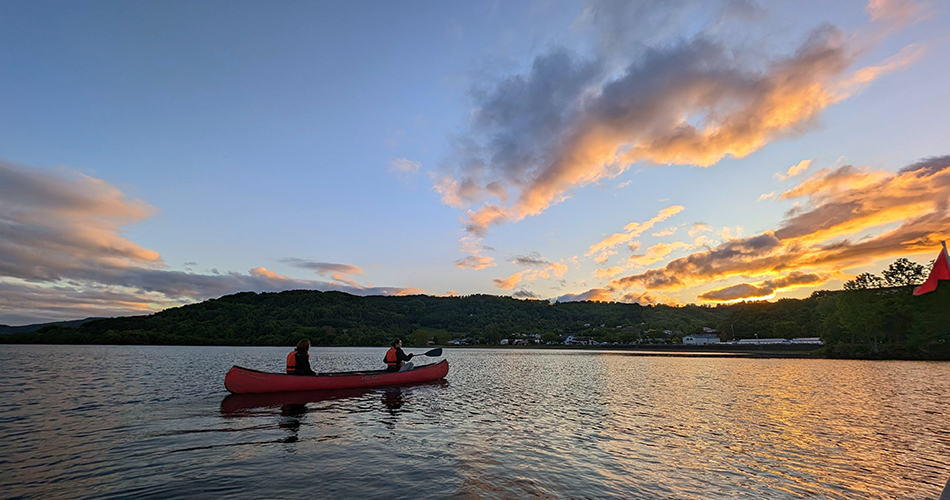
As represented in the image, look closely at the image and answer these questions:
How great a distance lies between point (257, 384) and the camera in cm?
2397

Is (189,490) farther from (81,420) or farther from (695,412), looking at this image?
(695,412)

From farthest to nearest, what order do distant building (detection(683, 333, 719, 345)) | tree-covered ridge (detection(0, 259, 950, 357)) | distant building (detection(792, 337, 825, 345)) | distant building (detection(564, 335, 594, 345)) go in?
distant building (detection(564, 335, 594, 345))
distant building (detection(683, 333, 719, 345))
distant building (detection(792, 337, 825, 345))
tree-covered ridge (detection(0, 259, 950, 357))

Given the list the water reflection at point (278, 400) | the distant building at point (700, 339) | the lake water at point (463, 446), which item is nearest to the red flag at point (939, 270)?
the lake water at point (463, 446)

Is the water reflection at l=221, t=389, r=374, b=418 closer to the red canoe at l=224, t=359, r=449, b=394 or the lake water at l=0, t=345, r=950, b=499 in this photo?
the lake water at l=0, t=345, r=950, b=499

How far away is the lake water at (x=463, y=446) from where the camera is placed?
9.72m

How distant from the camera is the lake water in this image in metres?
9.72

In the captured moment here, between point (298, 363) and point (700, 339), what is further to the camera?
point (700, 339)

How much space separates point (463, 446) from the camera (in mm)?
13680

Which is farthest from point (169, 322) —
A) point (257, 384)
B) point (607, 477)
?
point (607, 477)

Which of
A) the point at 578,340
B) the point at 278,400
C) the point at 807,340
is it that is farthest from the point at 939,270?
the point at 578,340

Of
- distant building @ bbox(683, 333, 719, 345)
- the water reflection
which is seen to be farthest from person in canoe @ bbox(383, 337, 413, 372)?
distant building @ bbox(683, 333, 719, 345)

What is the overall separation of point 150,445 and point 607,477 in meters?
13.7

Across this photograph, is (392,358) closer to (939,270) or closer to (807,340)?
(939,270)

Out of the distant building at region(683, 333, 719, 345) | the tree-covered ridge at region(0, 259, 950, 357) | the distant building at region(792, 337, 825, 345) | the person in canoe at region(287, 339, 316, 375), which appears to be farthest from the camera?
the distant building at region(683, 333, 719, 345)
